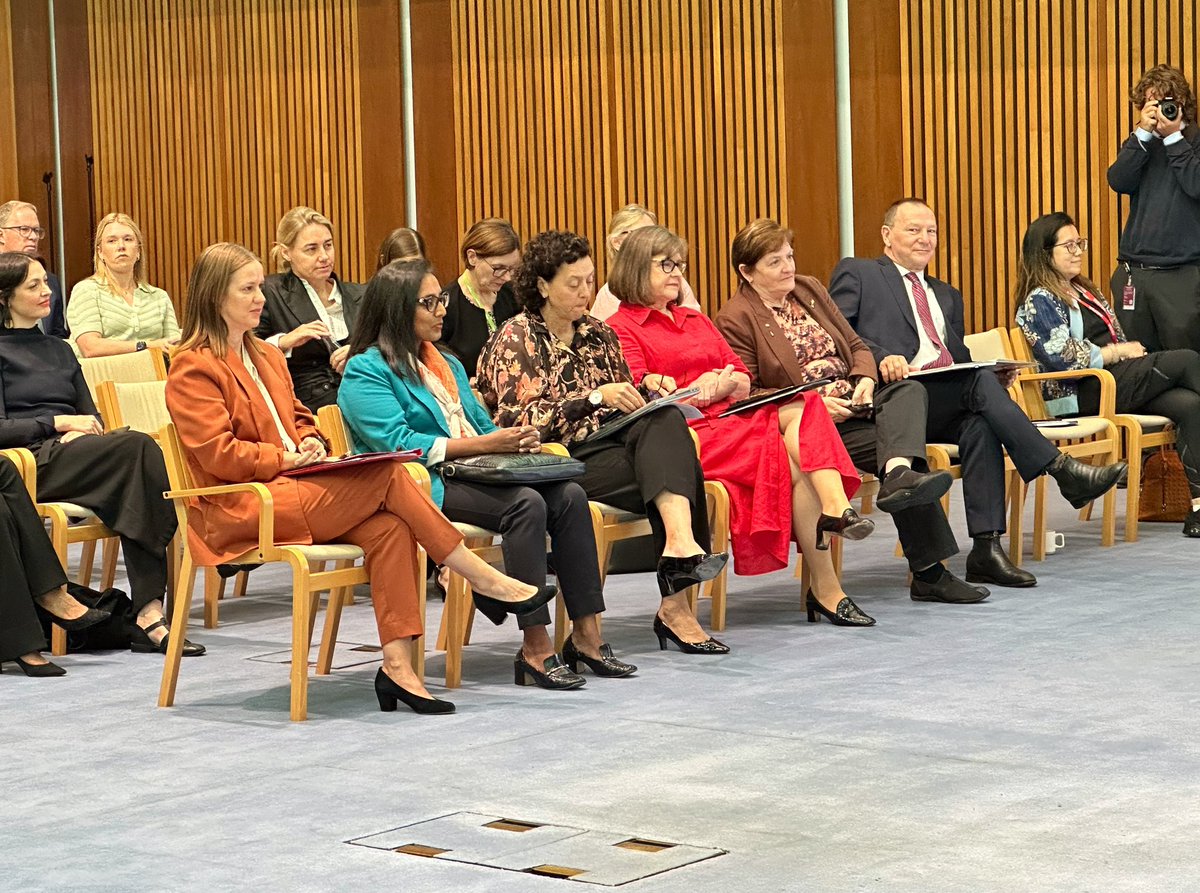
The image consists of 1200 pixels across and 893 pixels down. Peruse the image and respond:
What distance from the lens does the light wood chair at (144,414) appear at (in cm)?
638

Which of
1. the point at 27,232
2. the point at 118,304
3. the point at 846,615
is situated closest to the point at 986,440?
the point at 846,615

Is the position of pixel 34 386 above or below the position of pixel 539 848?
above

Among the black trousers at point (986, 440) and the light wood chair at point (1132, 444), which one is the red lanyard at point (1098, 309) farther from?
the black trousers at point (986, 440)

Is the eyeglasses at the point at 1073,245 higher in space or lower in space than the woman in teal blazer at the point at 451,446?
higher

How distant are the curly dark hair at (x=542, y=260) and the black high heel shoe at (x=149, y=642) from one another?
1.51m

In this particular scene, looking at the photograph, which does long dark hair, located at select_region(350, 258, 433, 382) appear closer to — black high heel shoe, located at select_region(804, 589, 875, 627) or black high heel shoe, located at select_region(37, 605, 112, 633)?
black high heel shoe, located at select_region(37, 605, 112, 633)

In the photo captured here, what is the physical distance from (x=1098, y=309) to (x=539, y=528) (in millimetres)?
3568

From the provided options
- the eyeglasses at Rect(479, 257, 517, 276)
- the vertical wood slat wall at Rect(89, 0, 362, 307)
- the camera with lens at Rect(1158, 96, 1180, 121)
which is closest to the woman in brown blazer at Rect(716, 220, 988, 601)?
the eyeglasses at Rect(479, 257, 517, 276)

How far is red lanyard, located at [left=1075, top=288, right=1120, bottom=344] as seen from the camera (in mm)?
7923

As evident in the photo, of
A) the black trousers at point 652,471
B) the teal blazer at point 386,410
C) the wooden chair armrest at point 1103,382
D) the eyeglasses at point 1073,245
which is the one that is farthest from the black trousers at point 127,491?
the eyeglasses at point 1073,245

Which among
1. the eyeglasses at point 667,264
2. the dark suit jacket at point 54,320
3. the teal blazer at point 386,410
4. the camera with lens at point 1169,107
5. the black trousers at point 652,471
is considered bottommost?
the black trousers at point 652,471

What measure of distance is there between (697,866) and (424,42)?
7.97m

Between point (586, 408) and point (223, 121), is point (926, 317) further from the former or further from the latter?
point (223, 121)

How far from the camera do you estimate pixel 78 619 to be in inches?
232
